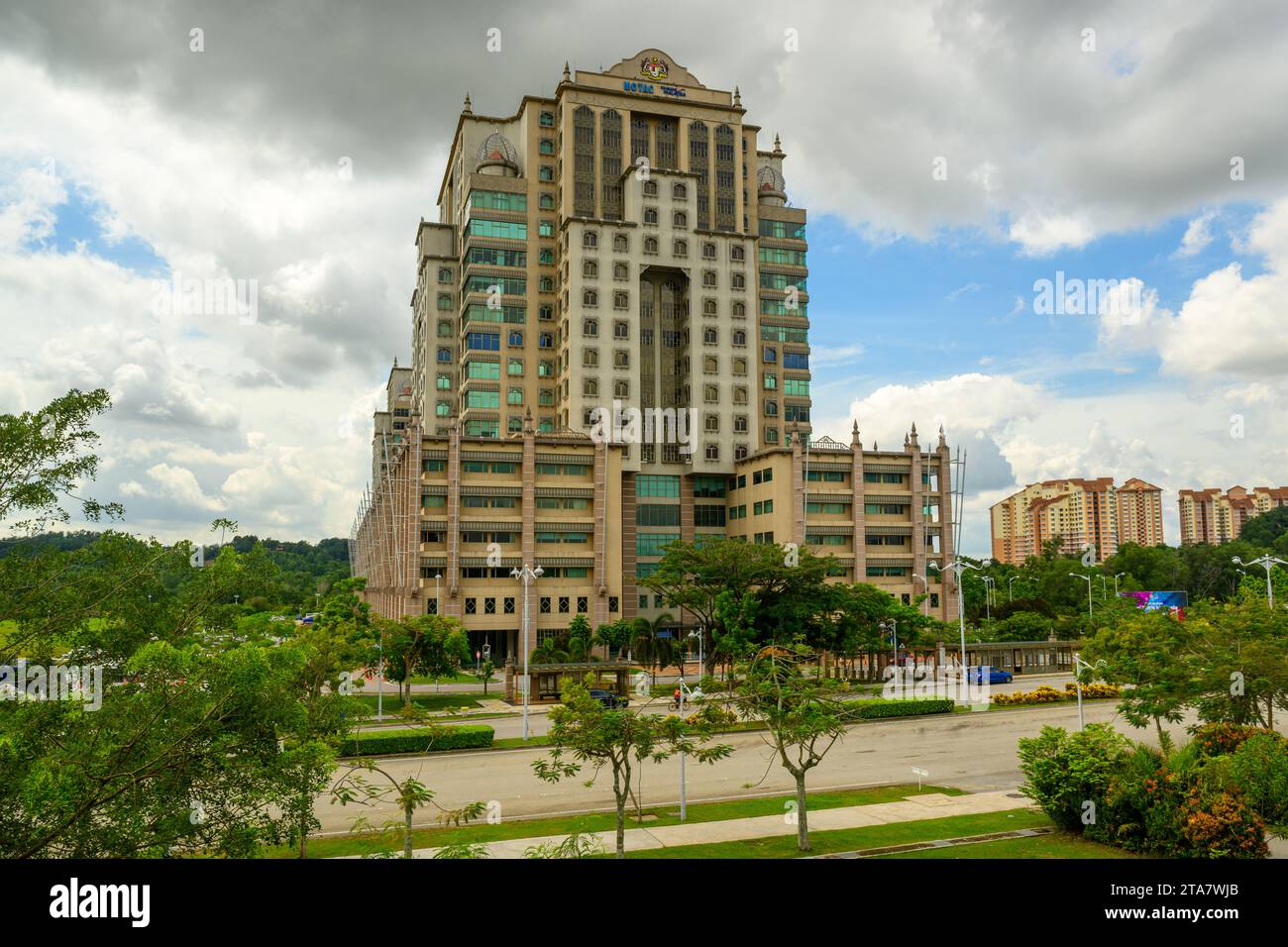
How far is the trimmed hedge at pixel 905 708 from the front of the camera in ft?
166

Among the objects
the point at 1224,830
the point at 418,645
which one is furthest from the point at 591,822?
the point at 418,645

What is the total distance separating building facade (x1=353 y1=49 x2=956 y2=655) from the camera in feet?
290

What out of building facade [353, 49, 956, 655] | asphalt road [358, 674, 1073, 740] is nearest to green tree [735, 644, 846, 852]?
asphalt road [358, 674, 1073, 740]

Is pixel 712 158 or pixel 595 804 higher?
pixel 712 158

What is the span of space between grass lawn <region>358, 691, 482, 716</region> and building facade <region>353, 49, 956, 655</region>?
776 inches

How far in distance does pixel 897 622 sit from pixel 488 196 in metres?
63.7

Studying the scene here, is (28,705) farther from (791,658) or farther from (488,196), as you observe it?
(488,196)

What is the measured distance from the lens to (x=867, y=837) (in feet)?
83.4

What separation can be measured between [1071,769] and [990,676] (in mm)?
45810

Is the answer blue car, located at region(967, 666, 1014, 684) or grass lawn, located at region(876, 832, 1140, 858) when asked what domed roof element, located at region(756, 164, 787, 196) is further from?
grass lawn, located at region(876, 832, 1140, 858)

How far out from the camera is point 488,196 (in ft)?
327

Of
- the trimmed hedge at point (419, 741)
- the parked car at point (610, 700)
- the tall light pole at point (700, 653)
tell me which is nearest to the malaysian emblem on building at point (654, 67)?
the tall light pole at point (700, 653)

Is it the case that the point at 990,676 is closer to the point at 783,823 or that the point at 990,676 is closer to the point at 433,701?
the point at 433,701
